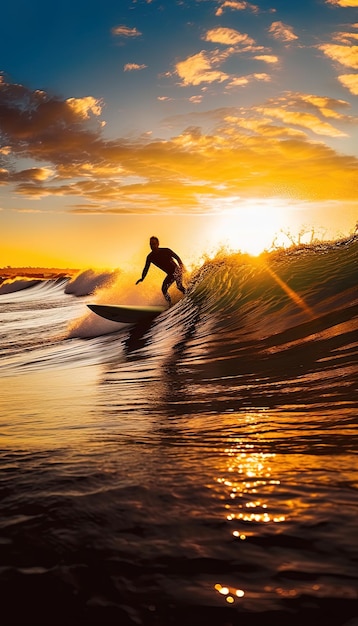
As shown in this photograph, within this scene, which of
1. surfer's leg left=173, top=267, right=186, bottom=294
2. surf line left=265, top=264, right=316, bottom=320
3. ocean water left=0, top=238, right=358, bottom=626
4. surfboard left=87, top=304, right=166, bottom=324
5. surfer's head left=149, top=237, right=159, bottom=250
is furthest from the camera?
surfer's leg left=173, top=267, right=186, bottom=294

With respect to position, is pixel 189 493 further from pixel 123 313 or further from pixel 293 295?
pixel 123 313

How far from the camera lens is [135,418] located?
450cm

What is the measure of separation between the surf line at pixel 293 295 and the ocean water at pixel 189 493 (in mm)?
1188

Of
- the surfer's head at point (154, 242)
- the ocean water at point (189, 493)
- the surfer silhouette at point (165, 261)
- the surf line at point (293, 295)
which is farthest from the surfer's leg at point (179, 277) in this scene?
the ocean water at point (189, 493)

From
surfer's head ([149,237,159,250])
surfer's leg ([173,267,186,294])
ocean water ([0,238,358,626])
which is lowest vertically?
ocean water ([0,238,358,626])

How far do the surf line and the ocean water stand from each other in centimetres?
119

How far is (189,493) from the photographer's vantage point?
259cm

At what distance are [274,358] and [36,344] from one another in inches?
313

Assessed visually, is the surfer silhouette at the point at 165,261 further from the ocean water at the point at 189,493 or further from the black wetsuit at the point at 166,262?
the ocean water at the point at 189,493

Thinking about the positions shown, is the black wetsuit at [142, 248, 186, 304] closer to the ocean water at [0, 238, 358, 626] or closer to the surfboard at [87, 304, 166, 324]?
the surfboard at [87, 304, 166, 324]

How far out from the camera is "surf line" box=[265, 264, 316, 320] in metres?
8.55

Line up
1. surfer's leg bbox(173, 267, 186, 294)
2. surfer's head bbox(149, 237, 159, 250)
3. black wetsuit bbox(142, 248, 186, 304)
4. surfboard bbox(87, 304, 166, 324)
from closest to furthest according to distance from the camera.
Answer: surfer's head bbox(149, 237, 159, 250), surfboard bbox(87, 304, 166, 324), black wetsuit bbox(142, 248, 186, 304), surfer's leg bbox(173, 267, 186, 294)

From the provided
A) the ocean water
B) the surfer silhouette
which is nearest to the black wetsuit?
the surfer silhouette

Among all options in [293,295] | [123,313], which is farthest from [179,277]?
[293,295]
